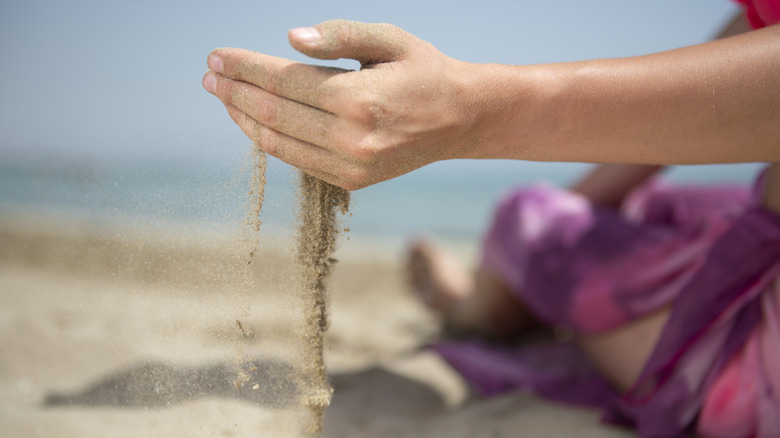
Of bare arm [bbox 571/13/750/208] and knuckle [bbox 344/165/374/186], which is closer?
knuckle [bbox 344/165/374/186]

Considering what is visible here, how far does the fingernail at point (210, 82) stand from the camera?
1.08 m

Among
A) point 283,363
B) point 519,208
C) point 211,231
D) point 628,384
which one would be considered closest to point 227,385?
point 283,363

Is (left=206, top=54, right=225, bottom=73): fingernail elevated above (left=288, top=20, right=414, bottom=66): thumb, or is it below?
below

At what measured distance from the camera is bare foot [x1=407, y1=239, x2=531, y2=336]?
2.70 metres

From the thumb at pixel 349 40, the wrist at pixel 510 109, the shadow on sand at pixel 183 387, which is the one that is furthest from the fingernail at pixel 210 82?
the shadow on sand at pixel 183 387

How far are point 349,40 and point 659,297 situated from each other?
53.8 inches

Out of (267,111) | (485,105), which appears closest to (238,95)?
(267,111)

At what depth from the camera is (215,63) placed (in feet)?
3.50

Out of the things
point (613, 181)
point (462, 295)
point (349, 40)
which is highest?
point (349, 40)

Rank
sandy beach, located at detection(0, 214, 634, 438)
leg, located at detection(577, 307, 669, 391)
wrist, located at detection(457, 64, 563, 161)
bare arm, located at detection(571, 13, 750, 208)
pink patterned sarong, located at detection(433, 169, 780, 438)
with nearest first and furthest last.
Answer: wrist, located at detection(457, 64, 563, 161)
sandy beach, located at detection(0, 214, 634, 438)
pink patterned sarong, located at detection(433, 169, 780, 438)
leg, located at detection(577, 307, 669, 391)
bare arm, located at detection(571, 13, 750, 208)

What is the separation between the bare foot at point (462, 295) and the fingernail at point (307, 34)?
1.94 meters

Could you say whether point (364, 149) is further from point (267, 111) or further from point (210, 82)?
point (210, 82)

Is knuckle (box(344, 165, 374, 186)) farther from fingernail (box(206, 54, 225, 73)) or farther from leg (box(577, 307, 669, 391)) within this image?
leg (box(577, 307, 669, 391))

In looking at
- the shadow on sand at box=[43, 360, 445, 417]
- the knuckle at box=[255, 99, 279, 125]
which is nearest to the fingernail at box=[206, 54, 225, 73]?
the knuckle at box=[255, 99, 279, 125]
